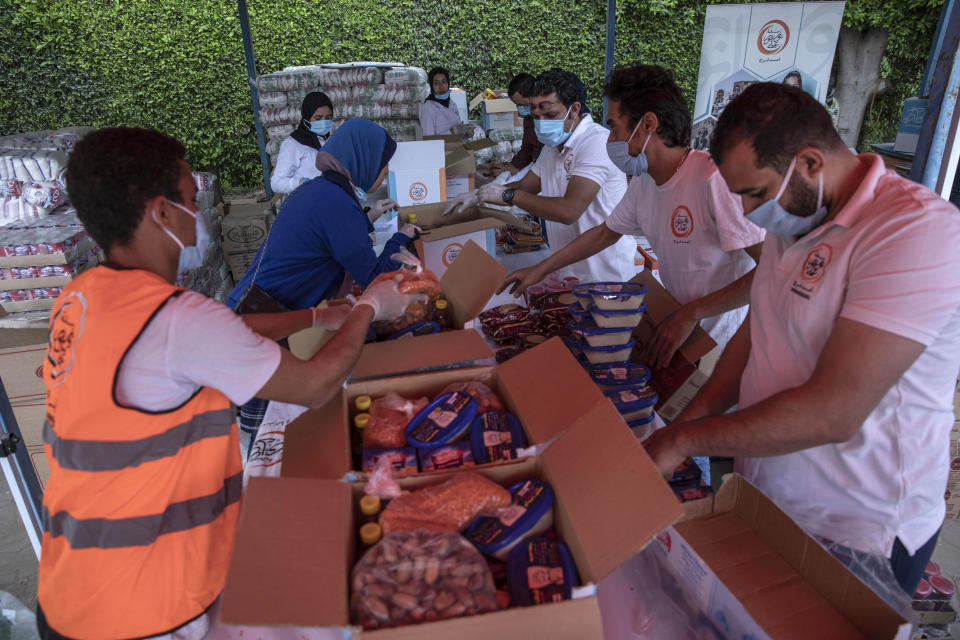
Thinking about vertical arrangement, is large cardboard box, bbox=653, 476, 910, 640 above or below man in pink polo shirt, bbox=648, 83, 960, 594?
below

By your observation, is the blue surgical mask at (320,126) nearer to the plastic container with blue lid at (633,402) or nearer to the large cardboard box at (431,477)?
the plastic container with blue lid at (633,402)

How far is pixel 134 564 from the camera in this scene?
1204mm

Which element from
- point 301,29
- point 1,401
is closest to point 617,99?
point 1,401

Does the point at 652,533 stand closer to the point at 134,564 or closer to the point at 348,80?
the point at 134,564

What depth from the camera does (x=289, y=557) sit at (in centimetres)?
113

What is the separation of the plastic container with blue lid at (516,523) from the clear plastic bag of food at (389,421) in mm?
412

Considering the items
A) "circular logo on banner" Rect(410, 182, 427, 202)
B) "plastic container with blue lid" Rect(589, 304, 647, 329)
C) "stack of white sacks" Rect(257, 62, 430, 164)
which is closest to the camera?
"plastic container with blue lid" Rect(589, 304, 647, 329)

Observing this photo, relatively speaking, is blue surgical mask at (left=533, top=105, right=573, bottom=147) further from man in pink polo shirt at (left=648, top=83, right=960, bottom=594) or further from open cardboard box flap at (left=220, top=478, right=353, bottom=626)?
open cardboard box flap at (left=220, top=478, right=353, bottom=626)

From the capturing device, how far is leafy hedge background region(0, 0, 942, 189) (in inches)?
342

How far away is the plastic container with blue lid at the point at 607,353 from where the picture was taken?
1951mm

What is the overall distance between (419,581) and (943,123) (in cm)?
335

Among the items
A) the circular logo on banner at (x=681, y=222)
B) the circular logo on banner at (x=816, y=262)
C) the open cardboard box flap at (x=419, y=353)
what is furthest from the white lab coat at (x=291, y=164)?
the circular logo on banner at (x=816, y=262)

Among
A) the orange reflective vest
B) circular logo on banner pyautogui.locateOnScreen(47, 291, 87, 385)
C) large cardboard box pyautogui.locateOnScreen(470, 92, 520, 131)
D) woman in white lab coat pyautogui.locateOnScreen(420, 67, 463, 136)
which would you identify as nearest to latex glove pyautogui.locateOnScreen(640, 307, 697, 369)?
the orange reflective vest

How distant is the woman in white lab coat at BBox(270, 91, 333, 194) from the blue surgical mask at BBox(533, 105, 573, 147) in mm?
2615
